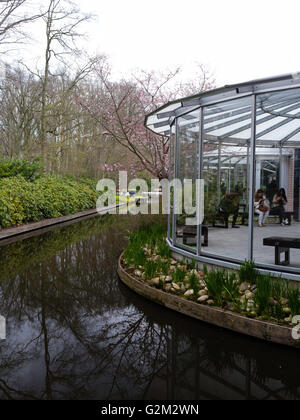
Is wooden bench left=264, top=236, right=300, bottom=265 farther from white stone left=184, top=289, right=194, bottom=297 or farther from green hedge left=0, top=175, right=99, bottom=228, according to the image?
green hedge left=0, top=175, right=99, bottom=228

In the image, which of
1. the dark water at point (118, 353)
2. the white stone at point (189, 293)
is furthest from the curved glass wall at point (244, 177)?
the dark water at point (118, 353)

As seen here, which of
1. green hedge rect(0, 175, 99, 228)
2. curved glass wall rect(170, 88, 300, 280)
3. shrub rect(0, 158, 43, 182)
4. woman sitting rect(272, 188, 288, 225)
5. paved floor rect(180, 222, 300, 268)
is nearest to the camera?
curved glass wall rect(170, 88, 300, 280)

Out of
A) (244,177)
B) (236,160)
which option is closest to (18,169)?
(236,160)

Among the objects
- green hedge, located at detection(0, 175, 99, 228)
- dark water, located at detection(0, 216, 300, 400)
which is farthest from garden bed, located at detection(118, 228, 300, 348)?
green hedge, located at detection(0, 175, 99, 228)

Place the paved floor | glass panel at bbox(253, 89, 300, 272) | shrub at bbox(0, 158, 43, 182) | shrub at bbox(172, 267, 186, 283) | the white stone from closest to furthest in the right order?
1. the white stone
2. shrub at bbox(172, 267, 186, 283)
3. the paved floor
4. glass panel at bbox(253, 89, 300, 272)
5. shrub at bbox(0, 158, 43, 182)

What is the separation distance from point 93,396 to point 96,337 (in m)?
1.15

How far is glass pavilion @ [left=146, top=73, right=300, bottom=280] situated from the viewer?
503 cm

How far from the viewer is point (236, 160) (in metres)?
9.73

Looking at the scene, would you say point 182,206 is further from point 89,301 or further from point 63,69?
point 63,69

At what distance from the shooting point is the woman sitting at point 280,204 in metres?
9.59

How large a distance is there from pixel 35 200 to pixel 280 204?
8.28m

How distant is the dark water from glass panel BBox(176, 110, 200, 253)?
138cm

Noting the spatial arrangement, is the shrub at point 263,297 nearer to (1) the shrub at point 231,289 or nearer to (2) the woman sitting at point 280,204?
(1) the shrub at point 231,289

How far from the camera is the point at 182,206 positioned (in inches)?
262
